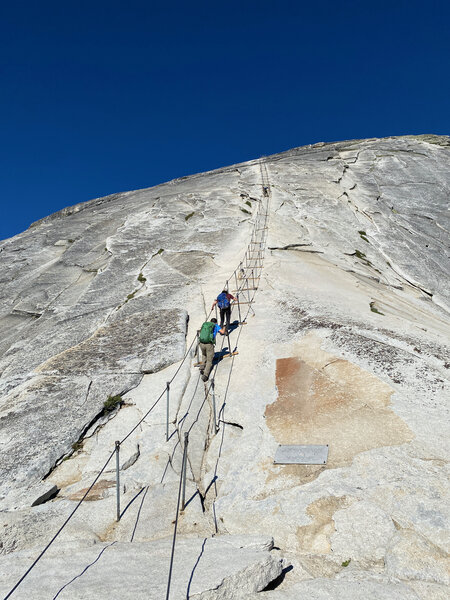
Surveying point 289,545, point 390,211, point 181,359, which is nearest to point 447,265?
point 390,211

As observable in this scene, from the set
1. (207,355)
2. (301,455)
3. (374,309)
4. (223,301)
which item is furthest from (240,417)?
(374,309)

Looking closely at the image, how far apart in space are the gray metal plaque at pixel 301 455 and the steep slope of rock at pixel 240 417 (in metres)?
0.21

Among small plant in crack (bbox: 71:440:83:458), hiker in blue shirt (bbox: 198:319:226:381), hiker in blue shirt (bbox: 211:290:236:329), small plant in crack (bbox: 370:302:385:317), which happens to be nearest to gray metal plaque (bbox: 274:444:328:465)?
hiker in blue shirt (bbox: 198:319:226:381)

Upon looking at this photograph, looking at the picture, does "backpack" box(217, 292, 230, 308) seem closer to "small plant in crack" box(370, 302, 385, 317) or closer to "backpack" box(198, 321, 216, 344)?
"backpack" box(198, 321, 216, 344)

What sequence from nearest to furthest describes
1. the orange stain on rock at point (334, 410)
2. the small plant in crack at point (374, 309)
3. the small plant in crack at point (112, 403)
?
the orange stain on rock at point (334, 410), the small plant in crack at point (112, 403), the small plant in crack at point (374, 309)

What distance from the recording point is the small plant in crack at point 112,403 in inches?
454

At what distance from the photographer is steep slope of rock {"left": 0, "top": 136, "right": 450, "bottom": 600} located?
6.62 m

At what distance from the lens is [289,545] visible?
23.2ft

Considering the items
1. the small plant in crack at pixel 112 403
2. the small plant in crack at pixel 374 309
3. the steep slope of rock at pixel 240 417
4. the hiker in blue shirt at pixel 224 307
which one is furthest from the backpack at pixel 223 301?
the small plant in crack at pixel 374 309

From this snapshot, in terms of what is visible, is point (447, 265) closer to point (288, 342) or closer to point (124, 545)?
point (288, 342)

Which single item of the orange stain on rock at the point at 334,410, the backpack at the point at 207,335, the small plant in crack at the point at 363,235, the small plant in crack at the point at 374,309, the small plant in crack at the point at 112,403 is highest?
the small plant in crack at the point at 363,235

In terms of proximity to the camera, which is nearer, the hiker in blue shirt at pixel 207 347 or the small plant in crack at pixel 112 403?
the small plant in crack at pixel 112 403

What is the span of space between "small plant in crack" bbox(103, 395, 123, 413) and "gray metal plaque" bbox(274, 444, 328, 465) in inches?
194

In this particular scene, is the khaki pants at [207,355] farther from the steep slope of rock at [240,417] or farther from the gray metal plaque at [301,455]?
the gray metal plaque at [301,455]
